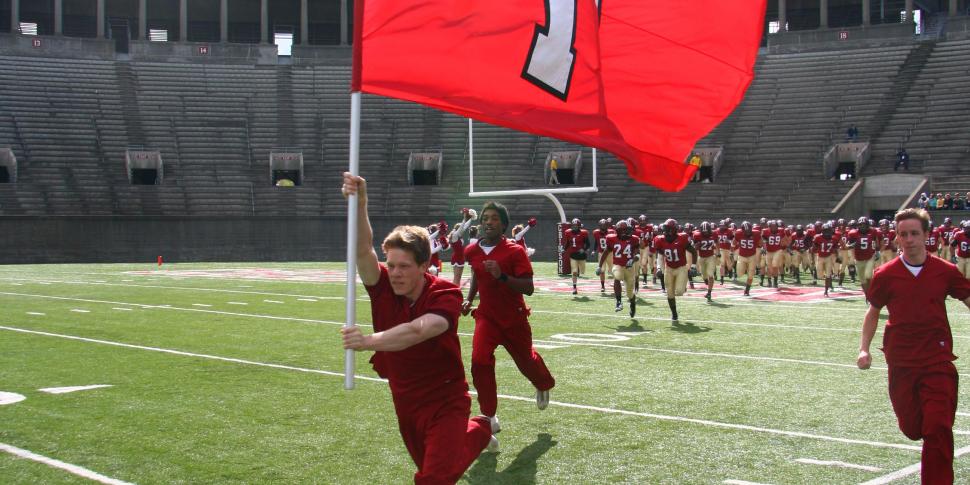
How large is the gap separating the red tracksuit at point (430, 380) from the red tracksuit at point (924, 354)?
2.38 m

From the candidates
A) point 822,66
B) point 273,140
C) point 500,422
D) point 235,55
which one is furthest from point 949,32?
point 500,422

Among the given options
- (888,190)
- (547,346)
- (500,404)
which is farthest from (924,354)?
(888,190)

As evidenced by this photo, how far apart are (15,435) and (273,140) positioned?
123 ft

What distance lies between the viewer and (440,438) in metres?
4.31

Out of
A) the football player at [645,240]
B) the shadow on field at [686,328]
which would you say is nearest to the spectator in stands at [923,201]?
the football player at [645,240]

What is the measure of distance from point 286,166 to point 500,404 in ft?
115

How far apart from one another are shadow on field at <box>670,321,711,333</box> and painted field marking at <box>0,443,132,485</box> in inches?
369

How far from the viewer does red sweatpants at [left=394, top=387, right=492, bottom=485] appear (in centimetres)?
423

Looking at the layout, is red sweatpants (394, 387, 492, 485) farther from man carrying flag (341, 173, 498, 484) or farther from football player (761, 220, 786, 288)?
football player (761, 220, 786, 288)

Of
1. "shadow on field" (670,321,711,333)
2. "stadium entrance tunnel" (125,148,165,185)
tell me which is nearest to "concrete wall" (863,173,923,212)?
"shadow on field" (670,321,711,333)

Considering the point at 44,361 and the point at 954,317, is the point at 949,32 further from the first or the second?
the point at 44,361

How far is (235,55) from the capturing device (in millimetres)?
47500

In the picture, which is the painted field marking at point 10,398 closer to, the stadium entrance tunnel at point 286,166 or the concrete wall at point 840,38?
the stadium entrance tunnel at point 286,166

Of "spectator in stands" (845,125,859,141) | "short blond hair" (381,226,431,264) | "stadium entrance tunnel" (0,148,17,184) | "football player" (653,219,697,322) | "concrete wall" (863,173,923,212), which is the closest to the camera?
"short blond hair" (381,226,431,264)
